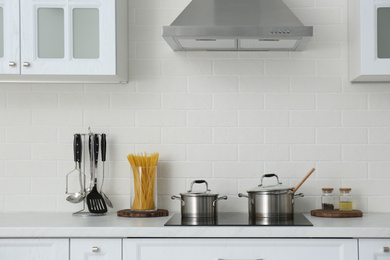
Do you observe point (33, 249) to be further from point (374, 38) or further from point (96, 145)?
point (374, 38)

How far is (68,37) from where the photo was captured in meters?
3.00

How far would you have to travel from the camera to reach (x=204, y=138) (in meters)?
3.37

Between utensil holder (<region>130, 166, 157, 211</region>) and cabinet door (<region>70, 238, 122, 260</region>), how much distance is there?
46cm

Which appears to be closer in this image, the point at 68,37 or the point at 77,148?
the point at 68,37

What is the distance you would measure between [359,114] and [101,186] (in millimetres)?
1547

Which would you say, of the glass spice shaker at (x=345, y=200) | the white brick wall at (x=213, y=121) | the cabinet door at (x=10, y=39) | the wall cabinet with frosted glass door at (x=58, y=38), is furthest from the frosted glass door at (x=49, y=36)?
the glass spice shaker at (x=345, y=200)

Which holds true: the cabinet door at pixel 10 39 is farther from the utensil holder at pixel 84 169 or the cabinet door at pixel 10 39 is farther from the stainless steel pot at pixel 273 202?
the stainless steel pot at pixel 273 202

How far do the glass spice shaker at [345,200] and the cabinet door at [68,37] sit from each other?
1.41 meters

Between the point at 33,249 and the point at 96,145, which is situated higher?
the point at 96,145

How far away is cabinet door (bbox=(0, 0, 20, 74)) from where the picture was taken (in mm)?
2990

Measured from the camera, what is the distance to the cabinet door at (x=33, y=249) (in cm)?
272

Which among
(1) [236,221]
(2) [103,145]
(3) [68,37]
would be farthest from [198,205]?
(3) [68,37]

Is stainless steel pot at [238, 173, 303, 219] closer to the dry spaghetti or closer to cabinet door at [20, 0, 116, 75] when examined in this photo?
the dry spaghetti

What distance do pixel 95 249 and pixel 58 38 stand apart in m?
1.11
